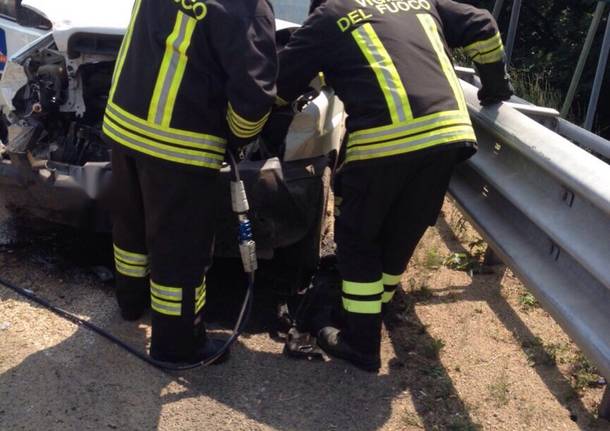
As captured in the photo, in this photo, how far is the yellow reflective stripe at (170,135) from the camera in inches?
119

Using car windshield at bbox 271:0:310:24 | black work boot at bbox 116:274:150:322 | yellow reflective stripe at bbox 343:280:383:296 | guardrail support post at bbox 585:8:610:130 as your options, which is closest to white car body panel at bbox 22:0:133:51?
car windshield at bbox 271:0:310:24

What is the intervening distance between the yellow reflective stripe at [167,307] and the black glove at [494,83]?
1.81 metres

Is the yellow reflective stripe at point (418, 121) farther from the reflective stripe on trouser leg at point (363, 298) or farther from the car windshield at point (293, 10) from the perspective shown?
the car windshield at point (293, 10)

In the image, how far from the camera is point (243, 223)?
3.37 meters

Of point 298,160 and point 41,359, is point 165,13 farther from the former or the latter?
point 41,359

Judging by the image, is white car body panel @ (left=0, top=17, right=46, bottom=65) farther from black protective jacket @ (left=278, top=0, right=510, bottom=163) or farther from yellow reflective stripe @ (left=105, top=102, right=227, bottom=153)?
black protective jacket @ (left=278, top=0, right=510, bottom=163)

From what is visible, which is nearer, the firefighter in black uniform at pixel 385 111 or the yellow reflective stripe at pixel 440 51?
the firefighter in black uniform at pixel 385 111

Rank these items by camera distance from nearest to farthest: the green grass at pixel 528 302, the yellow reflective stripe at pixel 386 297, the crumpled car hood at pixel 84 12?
the yellow reflective stripe at pixel 386 297
the crumpled car hood at pixel 84 12
the green grass at pixel 528 302

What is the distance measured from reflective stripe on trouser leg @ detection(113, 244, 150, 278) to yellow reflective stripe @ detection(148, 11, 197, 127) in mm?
806

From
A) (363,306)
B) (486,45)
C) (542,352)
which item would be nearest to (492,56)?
(486,45)

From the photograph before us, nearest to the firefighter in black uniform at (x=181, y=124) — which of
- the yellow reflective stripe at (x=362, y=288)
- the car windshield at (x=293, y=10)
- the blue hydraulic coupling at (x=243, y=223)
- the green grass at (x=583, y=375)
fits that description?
the blue hydraulic coupling at (x=243, y=223)

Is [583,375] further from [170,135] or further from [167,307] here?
[170,135]

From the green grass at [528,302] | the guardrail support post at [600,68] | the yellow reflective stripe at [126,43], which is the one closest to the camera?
the yellow reflective stripe at [126,43]

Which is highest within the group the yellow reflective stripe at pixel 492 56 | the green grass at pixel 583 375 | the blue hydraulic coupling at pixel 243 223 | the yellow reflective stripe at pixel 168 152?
the yellow reflective stripe at pixel 492 56
